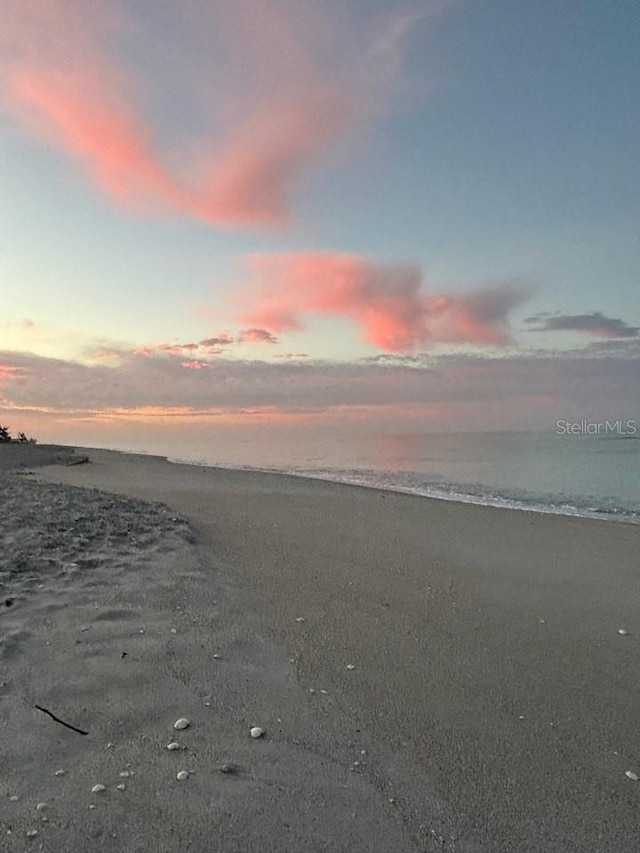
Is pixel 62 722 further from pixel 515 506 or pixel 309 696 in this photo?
pixel 515 506

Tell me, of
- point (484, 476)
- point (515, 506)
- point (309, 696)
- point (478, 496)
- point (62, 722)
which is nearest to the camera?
point (62, 722)

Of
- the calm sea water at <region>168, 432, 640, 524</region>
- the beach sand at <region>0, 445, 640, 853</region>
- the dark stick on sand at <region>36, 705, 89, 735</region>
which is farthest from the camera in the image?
the calm sea water at <region>168, 432, 640, 524</region>

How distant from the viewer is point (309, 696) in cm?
375

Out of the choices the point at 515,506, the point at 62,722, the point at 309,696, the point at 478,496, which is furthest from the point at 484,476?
the point at 62,722

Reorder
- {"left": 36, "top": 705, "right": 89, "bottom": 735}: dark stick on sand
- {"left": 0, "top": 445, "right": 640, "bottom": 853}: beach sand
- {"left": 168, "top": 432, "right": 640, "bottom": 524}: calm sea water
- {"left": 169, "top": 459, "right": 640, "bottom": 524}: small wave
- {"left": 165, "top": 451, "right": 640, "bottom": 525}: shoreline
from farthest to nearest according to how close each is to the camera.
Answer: {"left": 168, "top": 432, "right": 640, "bottom": 524}: calm sea water
{"left": 169, "top": 459, "right": 640, "bottom": 524}: small wave
{"left": 165, "top": 451, "right": 640, "bottom": 525}: shoreline
{"left": 36, "top": 705, "right": 89, "bottom": 735}: dark stick on sand
{"left": 0, "top": 445, "right": 640, "bottom": 853}: beach sand

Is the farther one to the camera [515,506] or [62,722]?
[515,506]

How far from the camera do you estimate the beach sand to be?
261 centimetres

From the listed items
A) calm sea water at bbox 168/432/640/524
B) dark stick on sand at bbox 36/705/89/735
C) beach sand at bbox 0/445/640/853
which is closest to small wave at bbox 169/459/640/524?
calm sea water at bbox 168/432/640/524

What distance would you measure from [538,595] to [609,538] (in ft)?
14.3

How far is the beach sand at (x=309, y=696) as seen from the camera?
2.61m

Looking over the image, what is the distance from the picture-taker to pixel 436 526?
10.4 m

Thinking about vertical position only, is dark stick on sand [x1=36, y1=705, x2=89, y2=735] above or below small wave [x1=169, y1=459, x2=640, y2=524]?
below

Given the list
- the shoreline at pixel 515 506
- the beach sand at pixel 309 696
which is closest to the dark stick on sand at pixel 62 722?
the beach sand at pixel 309 696

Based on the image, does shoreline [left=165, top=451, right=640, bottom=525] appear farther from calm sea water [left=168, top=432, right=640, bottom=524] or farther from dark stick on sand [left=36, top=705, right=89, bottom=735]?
dark stick on sand [left=36, top=705, right=89, bottom=735]
